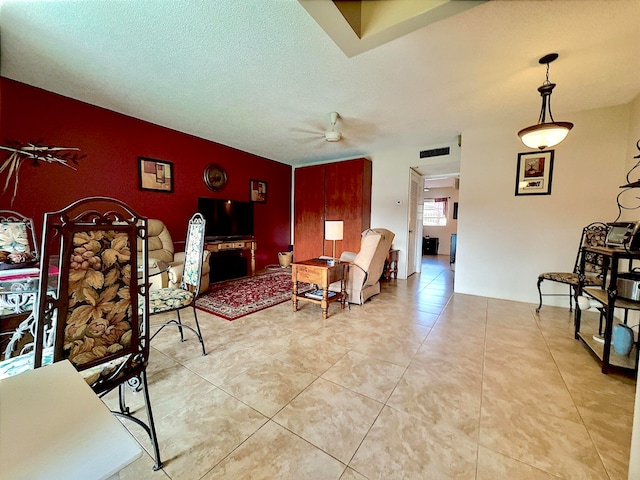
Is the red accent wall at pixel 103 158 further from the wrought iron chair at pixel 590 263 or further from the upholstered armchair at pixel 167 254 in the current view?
the wrought iron chair at pixel 590 263

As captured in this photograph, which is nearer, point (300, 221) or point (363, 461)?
point (363, 461)

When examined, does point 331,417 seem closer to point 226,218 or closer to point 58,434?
point 58,434

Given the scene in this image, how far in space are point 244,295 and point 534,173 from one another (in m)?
4.49

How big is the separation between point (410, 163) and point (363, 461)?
186 inches

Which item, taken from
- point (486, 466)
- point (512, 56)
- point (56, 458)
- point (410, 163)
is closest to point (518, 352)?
point (486, 466)

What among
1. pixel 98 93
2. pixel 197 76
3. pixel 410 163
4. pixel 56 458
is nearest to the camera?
pixel 56 458

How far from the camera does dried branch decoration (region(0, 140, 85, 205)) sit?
2.71 meters

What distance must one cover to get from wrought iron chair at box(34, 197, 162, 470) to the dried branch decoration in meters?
2.91

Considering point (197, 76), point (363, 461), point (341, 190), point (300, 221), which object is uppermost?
point (197, 76)

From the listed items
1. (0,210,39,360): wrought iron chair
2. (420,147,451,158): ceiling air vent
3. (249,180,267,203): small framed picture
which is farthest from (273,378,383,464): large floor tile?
(249,180,267,203): small framed picture

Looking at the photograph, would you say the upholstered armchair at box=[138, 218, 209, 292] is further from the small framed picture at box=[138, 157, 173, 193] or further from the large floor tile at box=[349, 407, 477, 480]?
the large floor tile at box=[349, 407, 477, 480]

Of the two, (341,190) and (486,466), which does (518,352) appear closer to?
(486,466)

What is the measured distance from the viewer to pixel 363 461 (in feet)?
3.86

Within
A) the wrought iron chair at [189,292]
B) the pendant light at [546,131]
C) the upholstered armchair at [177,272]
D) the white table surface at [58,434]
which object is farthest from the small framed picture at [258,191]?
the white table surface at [58,434]
